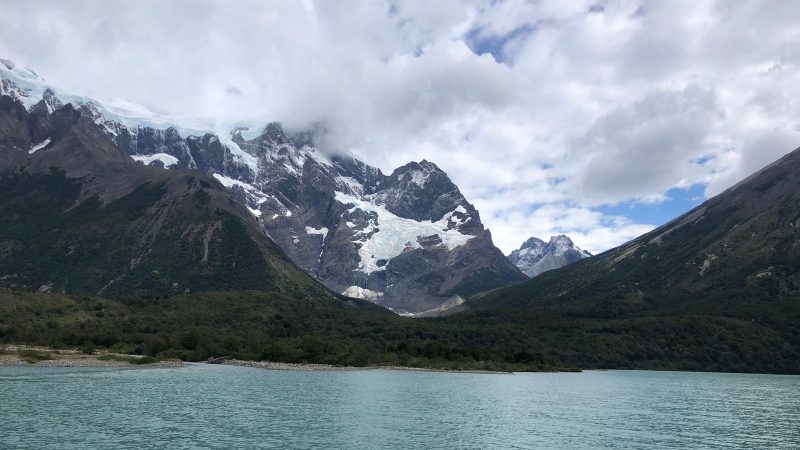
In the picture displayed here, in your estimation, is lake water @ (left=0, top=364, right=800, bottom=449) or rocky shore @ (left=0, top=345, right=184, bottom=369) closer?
lake water @ (left=0, top=364, right=800, bottom=449)

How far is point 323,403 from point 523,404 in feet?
128

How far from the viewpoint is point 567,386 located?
174 metres

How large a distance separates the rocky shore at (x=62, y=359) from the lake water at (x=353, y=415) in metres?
15.4

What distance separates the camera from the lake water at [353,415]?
7525cm

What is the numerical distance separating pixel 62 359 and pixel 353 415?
12001cm

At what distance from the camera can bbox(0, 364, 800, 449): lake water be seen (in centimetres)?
7525

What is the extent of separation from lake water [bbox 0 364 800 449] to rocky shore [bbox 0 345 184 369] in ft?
50.5

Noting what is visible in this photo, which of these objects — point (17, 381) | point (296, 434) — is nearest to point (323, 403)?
point (296, 434)

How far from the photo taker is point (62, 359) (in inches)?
7087

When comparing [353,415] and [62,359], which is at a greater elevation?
[62,359]

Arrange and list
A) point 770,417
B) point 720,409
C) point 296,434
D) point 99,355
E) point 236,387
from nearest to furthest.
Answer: point 296,434 < point 770,417 < point 720,409 < point 236,387 < point 99,355

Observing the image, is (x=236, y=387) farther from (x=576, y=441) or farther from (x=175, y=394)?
(x=576, y=441)

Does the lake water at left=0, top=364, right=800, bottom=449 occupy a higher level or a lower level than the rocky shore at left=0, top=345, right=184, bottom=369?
lower

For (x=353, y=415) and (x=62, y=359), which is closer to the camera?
(x=353, y=415)
